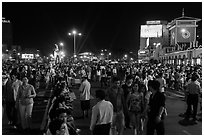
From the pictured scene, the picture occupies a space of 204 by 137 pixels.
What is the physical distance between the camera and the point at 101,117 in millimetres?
6027

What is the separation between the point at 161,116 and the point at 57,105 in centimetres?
237

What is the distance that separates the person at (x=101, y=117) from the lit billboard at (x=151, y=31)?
118 metres

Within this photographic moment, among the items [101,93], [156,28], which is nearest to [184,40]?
[156,28]

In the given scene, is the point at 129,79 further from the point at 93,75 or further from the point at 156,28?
the point at 156,28

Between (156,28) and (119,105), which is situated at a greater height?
(156,28)

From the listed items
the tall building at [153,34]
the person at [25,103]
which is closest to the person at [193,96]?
the person at [25,103]

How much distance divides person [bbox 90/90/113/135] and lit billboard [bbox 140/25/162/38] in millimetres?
118000

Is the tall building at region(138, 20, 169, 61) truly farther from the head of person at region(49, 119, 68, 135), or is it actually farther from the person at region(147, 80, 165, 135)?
the head of person at region(49, 119, 68, 135)

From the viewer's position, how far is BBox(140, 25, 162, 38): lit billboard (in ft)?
400

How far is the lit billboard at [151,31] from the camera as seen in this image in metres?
122

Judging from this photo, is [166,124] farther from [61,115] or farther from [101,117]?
[61,115]

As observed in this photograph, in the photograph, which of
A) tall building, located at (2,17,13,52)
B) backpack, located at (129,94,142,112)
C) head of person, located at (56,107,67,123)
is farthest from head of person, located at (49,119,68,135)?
tall building, located at (2,17,13,52)

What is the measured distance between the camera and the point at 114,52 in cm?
14050

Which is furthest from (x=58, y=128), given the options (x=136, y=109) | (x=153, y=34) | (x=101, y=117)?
(x=153, y=34)
